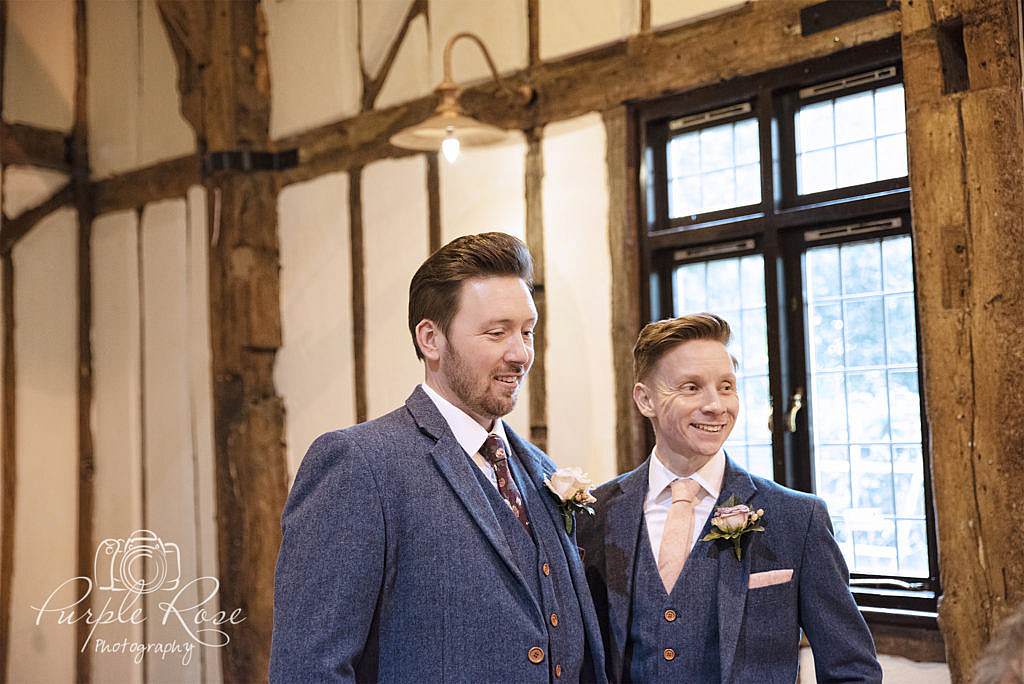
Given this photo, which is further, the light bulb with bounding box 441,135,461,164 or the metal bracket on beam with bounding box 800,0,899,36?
the light bulb with bounding box 441,135,461,164

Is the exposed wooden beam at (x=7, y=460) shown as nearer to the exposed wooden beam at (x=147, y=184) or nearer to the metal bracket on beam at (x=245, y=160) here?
the exposed wooden beam at (x=147, y=184)

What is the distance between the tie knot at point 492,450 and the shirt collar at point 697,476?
1.73 ft

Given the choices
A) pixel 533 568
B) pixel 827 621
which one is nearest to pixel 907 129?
pixel 827 621

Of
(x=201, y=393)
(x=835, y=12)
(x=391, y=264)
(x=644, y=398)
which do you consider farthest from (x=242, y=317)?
(x=644, y=398)

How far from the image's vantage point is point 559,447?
16.2ft

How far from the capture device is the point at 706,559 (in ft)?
8.24

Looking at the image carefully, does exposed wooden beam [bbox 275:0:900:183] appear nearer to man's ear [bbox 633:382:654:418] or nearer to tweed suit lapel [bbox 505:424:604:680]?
man's ear [bbox 633:382:654:418]

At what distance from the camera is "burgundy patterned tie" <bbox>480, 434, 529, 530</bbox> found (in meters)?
2.27

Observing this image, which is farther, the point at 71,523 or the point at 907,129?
the point at 71,523

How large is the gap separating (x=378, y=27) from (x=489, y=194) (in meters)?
1.24

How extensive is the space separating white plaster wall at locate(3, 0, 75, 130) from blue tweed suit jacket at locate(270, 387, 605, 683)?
5557mm

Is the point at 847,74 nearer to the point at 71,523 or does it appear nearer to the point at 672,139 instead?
the point at 672,139

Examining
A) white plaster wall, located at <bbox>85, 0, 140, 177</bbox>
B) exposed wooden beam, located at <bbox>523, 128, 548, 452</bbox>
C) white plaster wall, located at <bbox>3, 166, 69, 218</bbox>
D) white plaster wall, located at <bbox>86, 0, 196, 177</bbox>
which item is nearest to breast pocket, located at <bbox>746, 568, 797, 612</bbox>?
exposed wooden beam, located at <bbox>523, 128, 548, 452</bbox>

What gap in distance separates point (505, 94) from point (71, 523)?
382 cm
